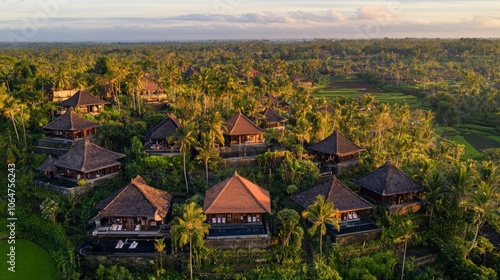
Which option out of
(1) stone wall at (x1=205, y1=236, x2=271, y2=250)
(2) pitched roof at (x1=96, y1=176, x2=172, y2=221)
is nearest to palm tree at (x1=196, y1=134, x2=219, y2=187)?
(2) pitched roof at (x1=96, y1=176, x2=172, y2=221)

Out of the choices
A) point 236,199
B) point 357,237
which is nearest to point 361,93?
point 357,237

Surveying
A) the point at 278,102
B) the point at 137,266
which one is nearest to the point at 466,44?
the point at 278,102

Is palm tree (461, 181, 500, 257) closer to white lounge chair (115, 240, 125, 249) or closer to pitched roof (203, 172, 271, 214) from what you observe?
pitched roof (203, 172, 271, 214)

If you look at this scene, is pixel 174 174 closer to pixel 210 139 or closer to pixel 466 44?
pixel 210 139

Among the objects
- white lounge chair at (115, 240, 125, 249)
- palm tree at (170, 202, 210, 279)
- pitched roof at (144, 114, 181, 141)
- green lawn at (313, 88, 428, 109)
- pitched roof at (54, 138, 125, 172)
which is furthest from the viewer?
green lawn at (313, 88, 428, 109)

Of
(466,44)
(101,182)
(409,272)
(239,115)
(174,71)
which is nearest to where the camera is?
(409,272)

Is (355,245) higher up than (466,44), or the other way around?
(466,44)
